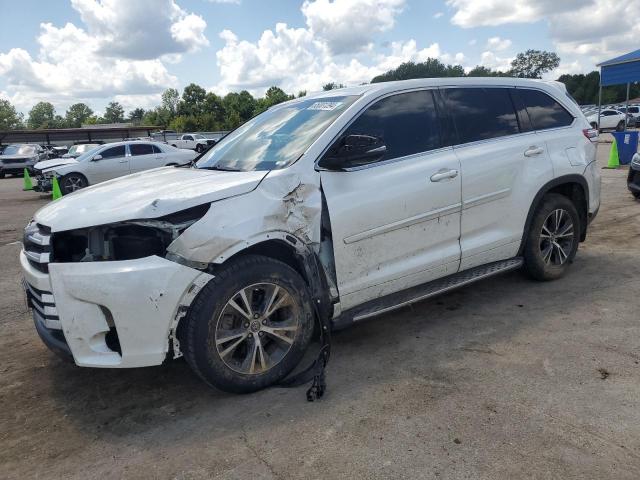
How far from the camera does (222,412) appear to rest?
3068 millimetres

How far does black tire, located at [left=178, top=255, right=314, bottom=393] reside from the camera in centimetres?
296

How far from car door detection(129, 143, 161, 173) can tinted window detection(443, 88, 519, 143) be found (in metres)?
12.8

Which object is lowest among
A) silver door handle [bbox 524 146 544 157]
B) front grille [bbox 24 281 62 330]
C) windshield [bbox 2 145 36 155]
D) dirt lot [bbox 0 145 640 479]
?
dirt lot [bbox 0 145 640 479]

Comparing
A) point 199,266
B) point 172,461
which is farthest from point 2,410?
point 199,266

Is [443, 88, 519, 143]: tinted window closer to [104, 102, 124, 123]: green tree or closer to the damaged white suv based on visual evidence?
the damaged white suv

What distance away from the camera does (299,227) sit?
329 centimetres

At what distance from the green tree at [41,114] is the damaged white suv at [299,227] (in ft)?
506

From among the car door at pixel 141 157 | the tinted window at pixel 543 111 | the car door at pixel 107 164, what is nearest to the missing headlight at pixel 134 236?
the tinted window at pixel 543 111

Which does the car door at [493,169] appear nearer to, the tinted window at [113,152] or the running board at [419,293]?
the running board at [419,293]

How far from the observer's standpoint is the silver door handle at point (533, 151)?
4508 mm

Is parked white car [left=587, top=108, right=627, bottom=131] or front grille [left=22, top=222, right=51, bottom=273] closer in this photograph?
front grille [left=22, top=222, right=51, bottom=273]

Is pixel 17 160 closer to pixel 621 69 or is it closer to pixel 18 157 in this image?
pixel 18 157

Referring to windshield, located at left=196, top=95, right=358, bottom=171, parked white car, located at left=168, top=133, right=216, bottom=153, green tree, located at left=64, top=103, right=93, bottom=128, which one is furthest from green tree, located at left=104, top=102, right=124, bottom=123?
windshield, located at left=196, top=95, right=358, bottom=171

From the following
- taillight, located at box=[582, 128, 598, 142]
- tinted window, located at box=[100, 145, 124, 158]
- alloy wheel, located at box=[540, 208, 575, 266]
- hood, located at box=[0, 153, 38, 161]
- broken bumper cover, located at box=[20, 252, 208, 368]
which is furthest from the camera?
hood, located at box=[0, 153, 38, 161]
